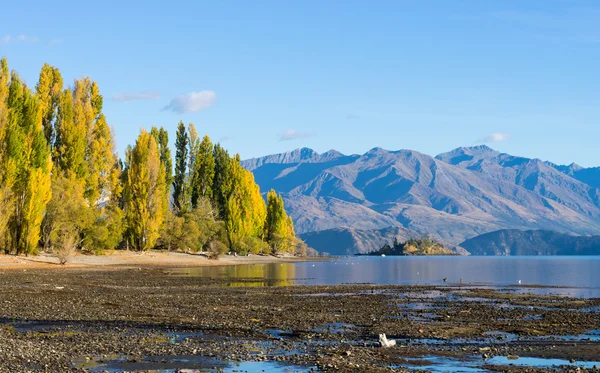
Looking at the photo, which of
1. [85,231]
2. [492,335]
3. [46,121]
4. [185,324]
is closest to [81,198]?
[85,231]

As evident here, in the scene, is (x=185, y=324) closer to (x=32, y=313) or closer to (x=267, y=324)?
(x=267, y=324)

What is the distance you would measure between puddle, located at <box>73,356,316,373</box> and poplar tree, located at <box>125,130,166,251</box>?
6968 centimetres

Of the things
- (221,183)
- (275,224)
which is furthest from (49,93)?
(275,224)

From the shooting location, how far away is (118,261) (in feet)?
254

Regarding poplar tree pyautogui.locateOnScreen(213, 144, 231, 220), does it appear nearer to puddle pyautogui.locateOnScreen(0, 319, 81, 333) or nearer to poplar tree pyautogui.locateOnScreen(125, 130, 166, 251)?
poplar tree pyautogui.locateOnScreen(125, 130, 166, 251)

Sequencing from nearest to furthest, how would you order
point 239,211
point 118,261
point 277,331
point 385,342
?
1. point 385,342
2. point 277,331
3. point 118,261
4. point 239,211

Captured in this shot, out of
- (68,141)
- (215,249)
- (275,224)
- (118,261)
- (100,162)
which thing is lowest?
(118,261)

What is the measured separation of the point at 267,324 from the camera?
2541 centimetres

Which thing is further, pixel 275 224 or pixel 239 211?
pixel 275 224

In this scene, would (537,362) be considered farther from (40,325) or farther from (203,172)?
(203,172)

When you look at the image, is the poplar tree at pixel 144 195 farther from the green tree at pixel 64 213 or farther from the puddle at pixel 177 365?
the puddle at pixel 177 365

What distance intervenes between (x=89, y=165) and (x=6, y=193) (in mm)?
17892

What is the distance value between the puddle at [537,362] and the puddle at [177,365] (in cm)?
546

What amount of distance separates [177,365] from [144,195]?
7153 cm
